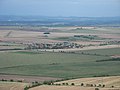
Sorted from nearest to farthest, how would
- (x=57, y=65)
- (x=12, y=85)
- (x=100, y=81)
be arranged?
(x=12, y=85)
(x=100, y=81)
(x=57, y=65)

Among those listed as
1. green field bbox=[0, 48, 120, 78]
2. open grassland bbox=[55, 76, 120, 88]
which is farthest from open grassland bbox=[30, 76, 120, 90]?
green field bbox=[0, 48, 120, 78]

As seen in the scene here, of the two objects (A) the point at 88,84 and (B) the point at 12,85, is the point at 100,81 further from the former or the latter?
(B) the point at 12,85

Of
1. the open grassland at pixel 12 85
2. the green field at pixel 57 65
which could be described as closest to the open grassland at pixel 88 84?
the open grassland at pixel 12 85

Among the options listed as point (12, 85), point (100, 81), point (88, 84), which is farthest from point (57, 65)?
point (12, 85)

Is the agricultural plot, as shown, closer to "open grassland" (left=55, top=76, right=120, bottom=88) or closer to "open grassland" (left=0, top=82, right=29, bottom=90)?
"open grassland" (left=0, top=82, right=29, bottom=90)

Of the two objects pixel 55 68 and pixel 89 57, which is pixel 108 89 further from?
pixel 89 57

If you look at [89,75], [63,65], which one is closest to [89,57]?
[63,65]

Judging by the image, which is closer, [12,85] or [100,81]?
[12,85]

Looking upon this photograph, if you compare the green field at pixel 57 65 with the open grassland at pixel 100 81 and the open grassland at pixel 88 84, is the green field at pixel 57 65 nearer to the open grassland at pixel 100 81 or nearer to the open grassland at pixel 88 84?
the open grassland at pixel 100 81
